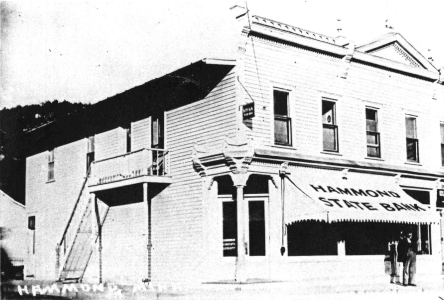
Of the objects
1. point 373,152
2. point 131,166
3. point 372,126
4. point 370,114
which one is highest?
point 370,114

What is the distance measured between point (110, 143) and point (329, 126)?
8.22m

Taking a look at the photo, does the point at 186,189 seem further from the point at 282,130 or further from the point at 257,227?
the point at 282,130

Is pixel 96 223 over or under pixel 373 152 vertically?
under

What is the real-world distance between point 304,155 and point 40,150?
13.9 metres

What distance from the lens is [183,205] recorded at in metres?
18.8

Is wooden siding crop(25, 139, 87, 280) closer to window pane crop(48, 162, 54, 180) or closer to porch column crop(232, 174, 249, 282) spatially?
window pane crop(48, 162, 54, 180)

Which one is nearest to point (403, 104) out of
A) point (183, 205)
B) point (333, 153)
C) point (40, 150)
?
point (333, 153)

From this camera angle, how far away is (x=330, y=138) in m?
19.8

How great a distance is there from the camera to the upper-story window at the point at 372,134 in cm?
2102

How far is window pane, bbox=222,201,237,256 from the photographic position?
1786cm

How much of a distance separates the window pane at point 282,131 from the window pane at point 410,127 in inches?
248

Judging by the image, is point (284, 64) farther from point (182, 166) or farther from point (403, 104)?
point (403, 104)

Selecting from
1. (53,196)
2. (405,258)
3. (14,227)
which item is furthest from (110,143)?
(405,258)

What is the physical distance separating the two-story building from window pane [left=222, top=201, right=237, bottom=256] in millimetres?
33
